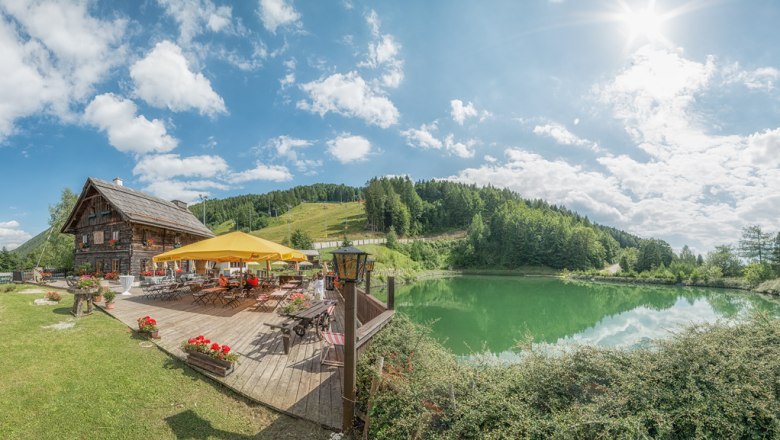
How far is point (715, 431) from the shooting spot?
108 inches

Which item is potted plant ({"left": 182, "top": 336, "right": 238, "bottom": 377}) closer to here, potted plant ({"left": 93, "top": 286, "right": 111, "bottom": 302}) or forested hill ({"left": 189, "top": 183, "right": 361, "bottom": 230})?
potted plant ({"left": 93, "top": 286, "right": 111, "bottom": 302})

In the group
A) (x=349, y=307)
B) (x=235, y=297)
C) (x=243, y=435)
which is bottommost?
(x=243, y=435)

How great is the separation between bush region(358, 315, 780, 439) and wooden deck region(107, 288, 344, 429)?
114cm

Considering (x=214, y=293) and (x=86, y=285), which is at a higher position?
(x=86, y=285)

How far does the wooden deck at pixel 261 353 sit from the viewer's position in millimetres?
5082

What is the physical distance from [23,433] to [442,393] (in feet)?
17.9

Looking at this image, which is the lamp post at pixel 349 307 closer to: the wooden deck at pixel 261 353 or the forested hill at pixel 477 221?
the wooden deck at pixel 261 353

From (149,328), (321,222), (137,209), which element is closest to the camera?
(149,328)

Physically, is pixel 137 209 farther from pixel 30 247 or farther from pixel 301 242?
pixel 30 247

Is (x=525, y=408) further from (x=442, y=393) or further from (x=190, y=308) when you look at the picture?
(x=190, y=308)

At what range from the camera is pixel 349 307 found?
419cm

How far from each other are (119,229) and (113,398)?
19.9m

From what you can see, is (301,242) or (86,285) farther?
(301,242)

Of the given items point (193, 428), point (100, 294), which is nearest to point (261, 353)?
point (193, 428)
